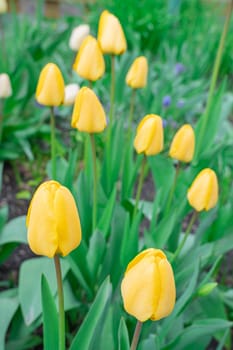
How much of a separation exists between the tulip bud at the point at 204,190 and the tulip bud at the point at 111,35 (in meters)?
0.41

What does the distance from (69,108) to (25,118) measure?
8.5 inches

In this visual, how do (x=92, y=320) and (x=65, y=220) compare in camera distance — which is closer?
(x=65, y=220)

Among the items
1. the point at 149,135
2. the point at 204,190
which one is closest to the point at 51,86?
the point at 149,135

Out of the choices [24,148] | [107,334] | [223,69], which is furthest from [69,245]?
[223,69]

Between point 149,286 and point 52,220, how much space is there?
0.16 metres

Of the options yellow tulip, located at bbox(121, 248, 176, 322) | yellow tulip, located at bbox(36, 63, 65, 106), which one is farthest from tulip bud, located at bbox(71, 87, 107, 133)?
yellow tulip, located at bbox(121, 248, 176, 322)

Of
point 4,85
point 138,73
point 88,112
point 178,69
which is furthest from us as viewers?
point 178,69

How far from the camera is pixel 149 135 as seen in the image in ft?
3.84

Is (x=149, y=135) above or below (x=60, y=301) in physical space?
above

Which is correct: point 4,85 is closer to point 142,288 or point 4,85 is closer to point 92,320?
point 92,320

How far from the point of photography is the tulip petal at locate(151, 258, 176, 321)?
710 mm

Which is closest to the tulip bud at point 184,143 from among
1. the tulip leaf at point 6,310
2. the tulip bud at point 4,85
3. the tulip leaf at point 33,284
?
the tulip leaf at point 33,284

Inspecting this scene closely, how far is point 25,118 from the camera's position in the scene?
2553 mm

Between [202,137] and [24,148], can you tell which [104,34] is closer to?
[202,137]
